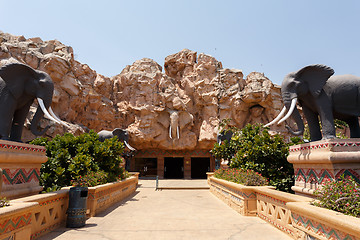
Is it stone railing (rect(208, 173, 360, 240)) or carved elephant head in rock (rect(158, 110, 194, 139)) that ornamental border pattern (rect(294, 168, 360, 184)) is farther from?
carved elephant head in rock (rect(158, 110, 194, 139))

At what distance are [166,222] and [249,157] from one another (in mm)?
4897

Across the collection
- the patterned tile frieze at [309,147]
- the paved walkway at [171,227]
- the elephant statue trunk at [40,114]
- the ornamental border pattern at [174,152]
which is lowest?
the paved walkway at [171,227]

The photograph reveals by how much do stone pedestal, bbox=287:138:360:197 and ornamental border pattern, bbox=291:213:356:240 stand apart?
145 centimetres

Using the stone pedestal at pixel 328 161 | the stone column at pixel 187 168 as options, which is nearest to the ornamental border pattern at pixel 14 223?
the stone pedestal at pixel 328 161

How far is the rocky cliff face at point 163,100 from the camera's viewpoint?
24078 mm

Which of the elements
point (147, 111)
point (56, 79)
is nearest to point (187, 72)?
point (147, 111)

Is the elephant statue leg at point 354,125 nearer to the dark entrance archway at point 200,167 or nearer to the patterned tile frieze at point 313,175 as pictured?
the patterned tile frieze at point 313,175

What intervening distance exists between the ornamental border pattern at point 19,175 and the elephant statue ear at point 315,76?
733 centimetres

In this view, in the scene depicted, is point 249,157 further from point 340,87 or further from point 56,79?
point 56,79

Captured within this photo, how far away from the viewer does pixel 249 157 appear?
9703 millimetres

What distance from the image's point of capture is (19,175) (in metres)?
5.40

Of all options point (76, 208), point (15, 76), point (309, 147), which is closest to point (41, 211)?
point (76, 208)

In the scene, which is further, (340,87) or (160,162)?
(160,162)

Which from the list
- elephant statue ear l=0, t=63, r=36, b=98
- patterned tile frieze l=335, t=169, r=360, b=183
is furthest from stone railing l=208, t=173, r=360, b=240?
elephant statue ear l=0, t=63, r=36, b=98
